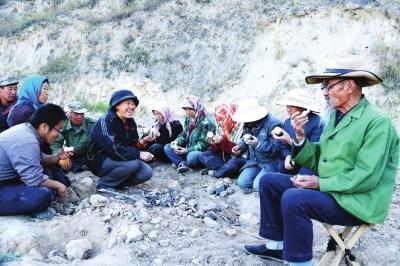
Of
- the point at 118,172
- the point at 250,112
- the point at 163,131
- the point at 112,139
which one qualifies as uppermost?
the point at 250,112

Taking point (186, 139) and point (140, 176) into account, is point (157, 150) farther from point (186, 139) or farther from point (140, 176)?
point (140, 176)

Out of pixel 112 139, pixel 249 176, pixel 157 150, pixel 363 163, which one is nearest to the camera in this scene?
pixel 363 163

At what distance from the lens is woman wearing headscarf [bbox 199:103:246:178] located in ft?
23.3

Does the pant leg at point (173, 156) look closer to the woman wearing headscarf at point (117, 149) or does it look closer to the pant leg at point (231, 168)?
the pant leg at point (231, 168)

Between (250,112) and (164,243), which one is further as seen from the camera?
(250,112)

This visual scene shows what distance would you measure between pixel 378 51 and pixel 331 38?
4.91ft

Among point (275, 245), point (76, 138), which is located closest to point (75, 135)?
point (76, 138)

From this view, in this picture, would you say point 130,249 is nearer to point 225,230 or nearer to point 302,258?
point 225,230

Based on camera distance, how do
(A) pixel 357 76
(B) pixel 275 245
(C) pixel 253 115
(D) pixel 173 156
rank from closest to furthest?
(A) pixel 357 76
(B) pixel 275 245
(C) pixel 253 115
(D) pixel 173 156

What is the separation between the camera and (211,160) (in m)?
7.39

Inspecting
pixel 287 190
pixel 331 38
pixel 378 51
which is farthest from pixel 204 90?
pixel 287 190

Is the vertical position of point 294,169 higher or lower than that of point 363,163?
lower

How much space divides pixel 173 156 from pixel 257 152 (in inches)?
72.1

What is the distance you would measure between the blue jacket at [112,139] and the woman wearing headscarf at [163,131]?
1508 mm
